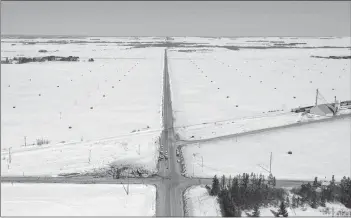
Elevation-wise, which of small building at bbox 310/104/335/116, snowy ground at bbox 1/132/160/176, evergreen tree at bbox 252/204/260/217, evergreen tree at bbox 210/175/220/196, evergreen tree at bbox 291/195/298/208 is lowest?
evergreen tree at bbox 252/204/260/217

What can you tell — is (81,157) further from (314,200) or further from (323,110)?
(323,110)

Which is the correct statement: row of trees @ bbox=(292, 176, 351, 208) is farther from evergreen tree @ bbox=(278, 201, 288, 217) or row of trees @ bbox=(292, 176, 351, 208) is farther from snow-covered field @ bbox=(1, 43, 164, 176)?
snow-covered field @ bbox=(1, 43, 164, 176)

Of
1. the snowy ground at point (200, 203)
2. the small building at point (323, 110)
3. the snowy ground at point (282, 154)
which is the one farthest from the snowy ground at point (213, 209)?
the small building at point (323, 110)

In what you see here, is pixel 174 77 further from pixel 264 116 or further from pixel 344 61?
pixel 344 61

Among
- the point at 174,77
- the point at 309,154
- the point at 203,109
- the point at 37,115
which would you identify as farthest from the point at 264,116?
the point at 174,77

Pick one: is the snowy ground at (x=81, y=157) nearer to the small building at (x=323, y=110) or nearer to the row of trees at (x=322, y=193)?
the row of trees at (x=322, y=193)

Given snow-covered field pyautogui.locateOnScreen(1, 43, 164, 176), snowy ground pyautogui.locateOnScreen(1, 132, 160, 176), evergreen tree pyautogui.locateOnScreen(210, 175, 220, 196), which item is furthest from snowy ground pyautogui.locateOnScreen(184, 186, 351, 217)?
snow-covered field pyautogui.locateOnScreen(1, 43, 164, 176)
